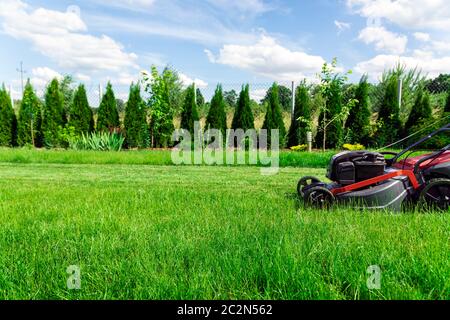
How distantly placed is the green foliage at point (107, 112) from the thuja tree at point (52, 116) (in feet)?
6.02

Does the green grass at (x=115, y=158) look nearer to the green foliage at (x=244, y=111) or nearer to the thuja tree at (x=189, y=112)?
the thuja tree at (x=189, y=112)

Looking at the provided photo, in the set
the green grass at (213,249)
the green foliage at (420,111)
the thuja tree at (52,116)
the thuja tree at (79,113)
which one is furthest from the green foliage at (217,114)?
the green grass at (213,249)

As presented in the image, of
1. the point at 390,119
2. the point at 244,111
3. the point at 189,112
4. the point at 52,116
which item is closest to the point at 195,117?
the point at 189,112

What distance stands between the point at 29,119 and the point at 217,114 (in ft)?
28.3

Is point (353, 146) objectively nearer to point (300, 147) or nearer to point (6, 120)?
point (300, 147)

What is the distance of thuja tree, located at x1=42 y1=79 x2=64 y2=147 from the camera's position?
1527 cm

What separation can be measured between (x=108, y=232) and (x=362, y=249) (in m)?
2.13

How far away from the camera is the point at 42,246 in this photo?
285cm

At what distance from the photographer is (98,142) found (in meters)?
13.9
